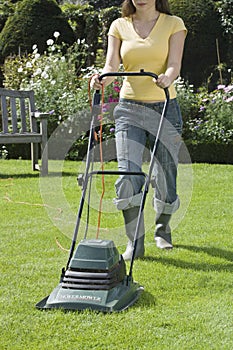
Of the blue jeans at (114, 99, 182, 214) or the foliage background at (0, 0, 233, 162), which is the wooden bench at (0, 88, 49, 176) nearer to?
the foliage background at (0, 0, 233, 162)

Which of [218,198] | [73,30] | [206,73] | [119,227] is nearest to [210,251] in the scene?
[119,227]

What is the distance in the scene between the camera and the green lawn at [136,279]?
3.12m

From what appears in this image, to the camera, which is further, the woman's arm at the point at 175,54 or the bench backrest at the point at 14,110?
the bench backrest at the point at 14,110

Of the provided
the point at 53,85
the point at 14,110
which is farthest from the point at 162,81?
the point at 53,85

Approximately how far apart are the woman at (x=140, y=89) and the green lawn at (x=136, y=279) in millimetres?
454

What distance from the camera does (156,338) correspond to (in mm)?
3111

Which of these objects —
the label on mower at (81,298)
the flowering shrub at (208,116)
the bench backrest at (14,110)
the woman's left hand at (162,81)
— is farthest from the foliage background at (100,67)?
the label on mower at (81,298)

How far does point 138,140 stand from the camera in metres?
4.29

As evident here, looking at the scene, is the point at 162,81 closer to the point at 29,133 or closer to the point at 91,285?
the point at 91,285

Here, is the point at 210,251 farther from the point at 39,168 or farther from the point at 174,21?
the point at 39,168

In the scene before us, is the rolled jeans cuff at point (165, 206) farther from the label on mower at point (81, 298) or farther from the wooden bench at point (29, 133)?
the wooden bench at point (29, 133)

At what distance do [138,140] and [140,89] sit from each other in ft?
0.97

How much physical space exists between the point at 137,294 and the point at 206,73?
989cm

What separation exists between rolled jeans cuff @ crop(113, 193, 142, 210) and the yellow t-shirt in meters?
0.57
